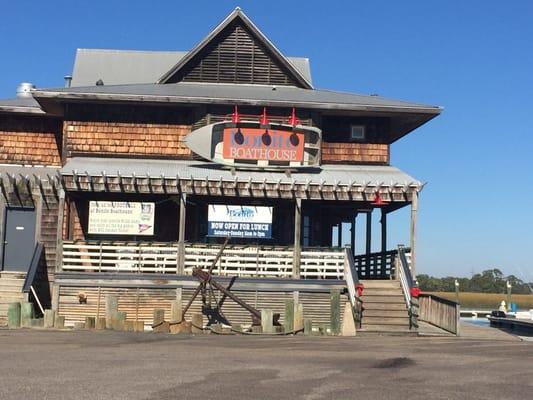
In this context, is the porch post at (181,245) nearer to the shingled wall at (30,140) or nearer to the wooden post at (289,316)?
the wooden post at (289,316)

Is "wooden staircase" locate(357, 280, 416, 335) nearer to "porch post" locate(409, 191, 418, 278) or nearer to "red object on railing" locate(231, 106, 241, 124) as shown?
"porch post" locate(409, 191, 418, 278)

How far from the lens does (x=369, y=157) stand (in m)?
26.8

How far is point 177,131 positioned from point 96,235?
13.7 feet

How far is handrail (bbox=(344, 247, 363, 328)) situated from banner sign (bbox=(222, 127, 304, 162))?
146 inches

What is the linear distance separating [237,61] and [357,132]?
192 inches

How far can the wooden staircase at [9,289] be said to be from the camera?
22.8 metres

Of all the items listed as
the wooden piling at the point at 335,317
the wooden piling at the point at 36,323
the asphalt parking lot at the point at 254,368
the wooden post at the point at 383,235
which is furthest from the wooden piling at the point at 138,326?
the wooden post at the point at 383,235

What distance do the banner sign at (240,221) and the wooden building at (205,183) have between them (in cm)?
4

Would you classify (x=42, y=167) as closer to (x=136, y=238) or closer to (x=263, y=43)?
(x=136, y=238)

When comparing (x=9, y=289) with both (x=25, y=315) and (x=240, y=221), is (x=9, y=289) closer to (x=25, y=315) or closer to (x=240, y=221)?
(x=25, y=315)

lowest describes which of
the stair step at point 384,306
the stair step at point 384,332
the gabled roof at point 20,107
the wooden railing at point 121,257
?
the stair step at point 384,332

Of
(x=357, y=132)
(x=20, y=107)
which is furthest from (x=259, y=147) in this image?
(x=20, y=107)

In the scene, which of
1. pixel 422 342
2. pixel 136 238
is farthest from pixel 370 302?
pixel 136 238

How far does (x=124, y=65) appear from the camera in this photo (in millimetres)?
31203
